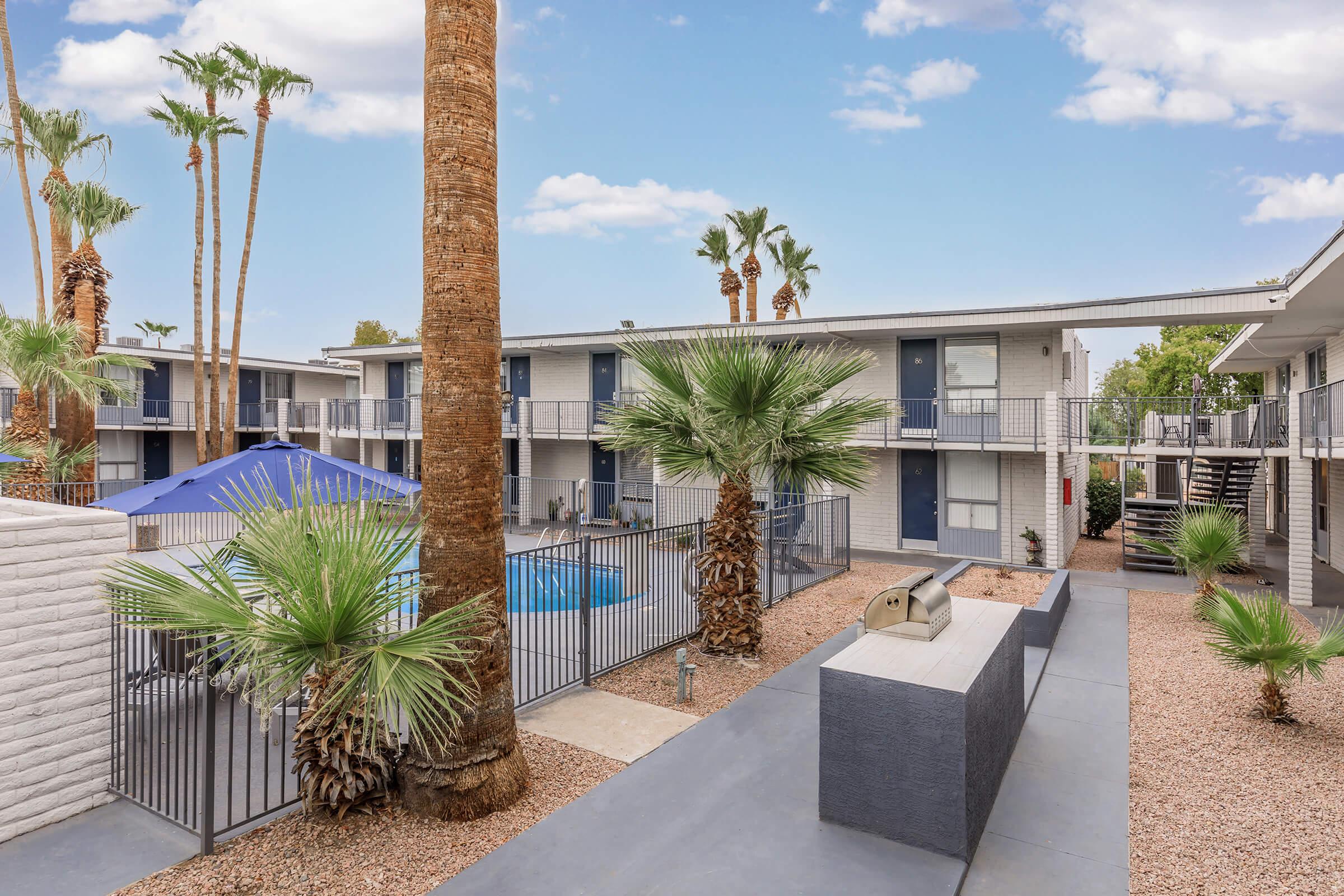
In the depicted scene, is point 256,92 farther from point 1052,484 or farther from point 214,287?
point 1052,484

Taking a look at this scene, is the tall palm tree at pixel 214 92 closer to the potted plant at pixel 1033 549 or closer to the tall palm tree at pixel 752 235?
the tall palm tree at pixel 752 235

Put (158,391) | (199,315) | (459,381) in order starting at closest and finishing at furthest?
(459,381) < (199,315) < (158,391)

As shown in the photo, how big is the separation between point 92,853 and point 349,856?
5.36 ft

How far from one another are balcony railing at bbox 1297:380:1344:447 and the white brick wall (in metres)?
15.5

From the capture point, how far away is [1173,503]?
15734 mm

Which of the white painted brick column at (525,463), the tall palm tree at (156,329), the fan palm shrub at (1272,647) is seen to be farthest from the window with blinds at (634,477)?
the tall palm tree at (156,329)

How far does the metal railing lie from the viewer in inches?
445

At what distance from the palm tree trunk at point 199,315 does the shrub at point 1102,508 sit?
88.8ft

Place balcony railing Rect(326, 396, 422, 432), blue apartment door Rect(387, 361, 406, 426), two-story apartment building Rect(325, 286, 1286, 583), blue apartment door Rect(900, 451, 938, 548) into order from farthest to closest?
1. blue apartment door Rect(387, 361, 406, 426)
2. balcony railing Rect(326, 396, 422, 432)
3. blue apartment door Rect(900, 451, 938, 548)
4. two-story apartment building Rect(325, 286, 1286, 583)

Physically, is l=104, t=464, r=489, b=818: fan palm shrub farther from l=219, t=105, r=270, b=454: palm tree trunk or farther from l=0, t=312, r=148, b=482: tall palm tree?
l=219, t=105, r=270, b=454: palm tree trunk

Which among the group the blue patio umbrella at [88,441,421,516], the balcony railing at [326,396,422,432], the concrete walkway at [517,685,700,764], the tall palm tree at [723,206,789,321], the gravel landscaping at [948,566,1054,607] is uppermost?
the tall palm tree at [723,206,789,321]

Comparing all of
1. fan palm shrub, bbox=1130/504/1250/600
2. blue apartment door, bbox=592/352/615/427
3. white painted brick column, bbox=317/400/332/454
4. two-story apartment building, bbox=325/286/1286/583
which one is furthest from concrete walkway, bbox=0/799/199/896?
white painted brick column, bbox=317/400/332/454

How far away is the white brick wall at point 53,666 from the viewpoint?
15.5 feet

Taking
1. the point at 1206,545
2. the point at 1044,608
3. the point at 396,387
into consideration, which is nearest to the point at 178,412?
the point at 396,387
